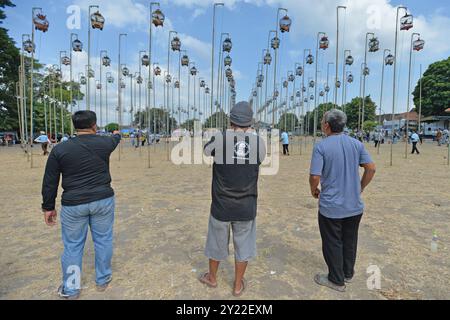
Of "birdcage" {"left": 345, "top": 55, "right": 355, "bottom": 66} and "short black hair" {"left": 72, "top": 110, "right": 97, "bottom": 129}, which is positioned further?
"birdcage" {"left": 345, "top": 55, "right": 355, "bottom": 66}

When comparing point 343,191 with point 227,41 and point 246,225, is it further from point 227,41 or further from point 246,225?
point 227,41

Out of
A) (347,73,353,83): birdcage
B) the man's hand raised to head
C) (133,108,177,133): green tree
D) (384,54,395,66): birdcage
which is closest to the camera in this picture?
the man's hand raised to head

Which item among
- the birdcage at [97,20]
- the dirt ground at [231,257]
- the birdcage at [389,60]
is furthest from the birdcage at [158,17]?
the birdcage at [389,60]

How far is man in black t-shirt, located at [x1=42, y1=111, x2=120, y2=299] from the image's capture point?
2.47 metres

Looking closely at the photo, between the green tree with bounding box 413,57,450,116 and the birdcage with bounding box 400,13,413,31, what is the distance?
34.1m

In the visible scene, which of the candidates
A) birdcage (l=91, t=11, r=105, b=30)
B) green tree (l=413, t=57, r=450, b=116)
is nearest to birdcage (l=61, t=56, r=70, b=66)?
birdcage (l=91, t=11, r=105, b=30)

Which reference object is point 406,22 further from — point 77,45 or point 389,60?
point 77,45

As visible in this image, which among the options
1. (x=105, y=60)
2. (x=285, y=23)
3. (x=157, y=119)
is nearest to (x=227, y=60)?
(x=285, y=23)

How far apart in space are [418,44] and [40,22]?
17951 millimetres

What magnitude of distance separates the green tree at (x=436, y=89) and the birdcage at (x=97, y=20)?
147 feet

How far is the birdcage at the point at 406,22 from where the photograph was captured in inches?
492

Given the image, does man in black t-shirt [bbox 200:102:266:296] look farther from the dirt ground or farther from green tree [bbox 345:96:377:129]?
green tree [bbox 345:96:377:129]

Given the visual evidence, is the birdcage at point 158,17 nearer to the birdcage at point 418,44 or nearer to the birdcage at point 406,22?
the birdcage at point 406,22
